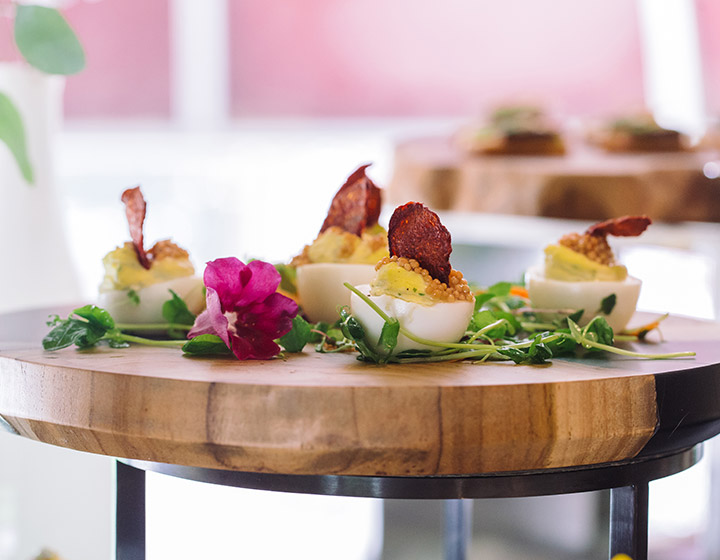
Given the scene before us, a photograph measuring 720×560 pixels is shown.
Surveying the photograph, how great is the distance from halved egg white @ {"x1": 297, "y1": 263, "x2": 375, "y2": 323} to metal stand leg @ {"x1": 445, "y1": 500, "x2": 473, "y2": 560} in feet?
2.16

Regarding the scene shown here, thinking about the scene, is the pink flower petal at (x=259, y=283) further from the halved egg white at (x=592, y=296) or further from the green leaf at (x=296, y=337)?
the halved egg white at (x=592, y=296)

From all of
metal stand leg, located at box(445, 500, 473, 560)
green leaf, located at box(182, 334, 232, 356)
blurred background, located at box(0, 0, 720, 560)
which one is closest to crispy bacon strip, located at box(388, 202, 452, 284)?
green leaf, located at box(182, 334, 232, 356)

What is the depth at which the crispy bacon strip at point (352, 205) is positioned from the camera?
1.35 metres

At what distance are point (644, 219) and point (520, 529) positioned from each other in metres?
1.92

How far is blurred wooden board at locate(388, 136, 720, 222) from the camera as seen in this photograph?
2.51 meters

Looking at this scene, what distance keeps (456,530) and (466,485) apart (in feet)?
3.00

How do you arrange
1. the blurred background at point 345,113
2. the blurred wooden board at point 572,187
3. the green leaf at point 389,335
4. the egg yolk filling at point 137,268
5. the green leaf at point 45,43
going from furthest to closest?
1. the blurred background at point 345,113
2. the blurred wooden board at point 572,187
3. the green leaf at point 45,43
4. the egg yolk filling at point 137,268
5. the green leaf at point 389,335

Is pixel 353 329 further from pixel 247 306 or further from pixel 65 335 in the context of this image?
pixel 65 335

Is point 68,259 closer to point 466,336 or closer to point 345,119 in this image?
point 466,336

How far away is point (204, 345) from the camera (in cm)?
107

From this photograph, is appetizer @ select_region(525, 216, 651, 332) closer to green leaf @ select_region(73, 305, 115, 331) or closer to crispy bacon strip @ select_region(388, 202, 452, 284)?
crispy bacon strip @ select_region(388, 202, 452, 284)

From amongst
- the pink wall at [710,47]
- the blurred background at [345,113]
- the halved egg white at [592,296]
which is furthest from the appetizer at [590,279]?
the pink wall at [710,47]

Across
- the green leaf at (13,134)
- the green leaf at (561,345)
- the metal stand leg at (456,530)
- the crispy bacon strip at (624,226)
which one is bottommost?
the metal stand leg at (456,530)

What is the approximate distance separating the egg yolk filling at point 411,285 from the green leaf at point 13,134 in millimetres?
694
